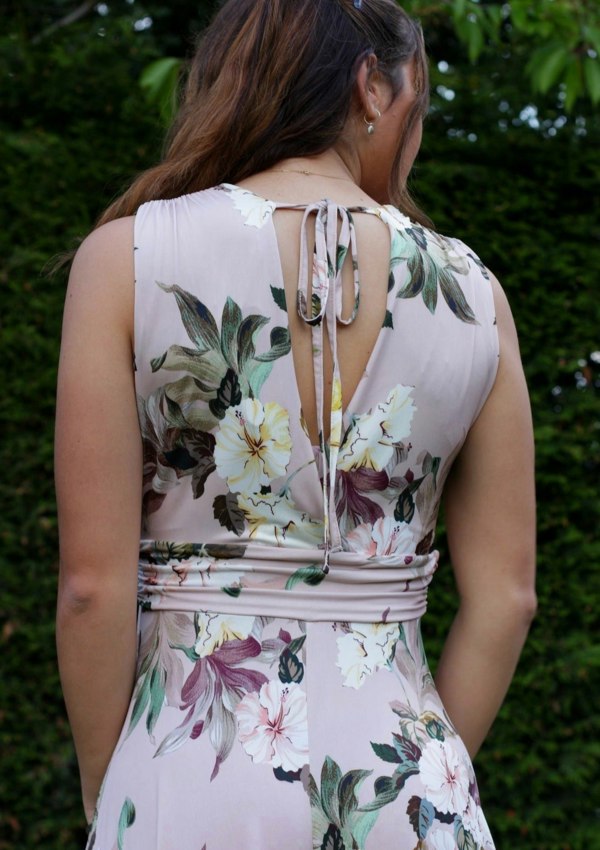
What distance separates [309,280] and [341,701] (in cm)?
58

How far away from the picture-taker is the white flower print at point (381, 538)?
4.84ft

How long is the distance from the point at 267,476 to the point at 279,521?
65 millimetres

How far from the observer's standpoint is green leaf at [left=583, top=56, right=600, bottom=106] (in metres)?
3.12

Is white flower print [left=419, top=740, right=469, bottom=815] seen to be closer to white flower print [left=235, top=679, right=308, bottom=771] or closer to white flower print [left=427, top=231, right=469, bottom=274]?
white flower print [left=235, top=679, right=308, bottom=771]

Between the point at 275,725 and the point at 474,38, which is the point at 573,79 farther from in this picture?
the point at 275,725

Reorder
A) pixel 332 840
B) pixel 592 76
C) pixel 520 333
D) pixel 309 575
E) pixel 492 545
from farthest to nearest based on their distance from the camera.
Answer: pixel 520 333 → pixel 592 76 → pixel 492 545 → pixel 309 575 → pixel 332 840

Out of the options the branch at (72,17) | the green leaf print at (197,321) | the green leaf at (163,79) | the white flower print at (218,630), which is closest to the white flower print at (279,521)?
the white flower print at (218,630)

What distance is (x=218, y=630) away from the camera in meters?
1.40

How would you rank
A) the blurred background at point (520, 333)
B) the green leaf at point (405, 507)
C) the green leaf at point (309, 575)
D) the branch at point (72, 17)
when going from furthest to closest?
the branch at point (72, 17), the blurred background at point (520, 333), the green leaf at point (405, 507), the green leaf at point (309, 575)

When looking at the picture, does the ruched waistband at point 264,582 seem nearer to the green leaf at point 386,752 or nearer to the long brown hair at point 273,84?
the green leaf at point 386,752

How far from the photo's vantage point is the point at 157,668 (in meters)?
1.42

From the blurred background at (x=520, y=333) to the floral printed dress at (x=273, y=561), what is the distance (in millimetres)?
2078

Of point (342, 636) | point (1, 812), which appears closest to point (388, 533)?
point (342, 636)

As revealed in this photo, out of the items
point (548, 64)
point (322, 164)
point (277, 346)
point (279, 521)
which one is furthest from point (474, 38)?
point (279, 521)
